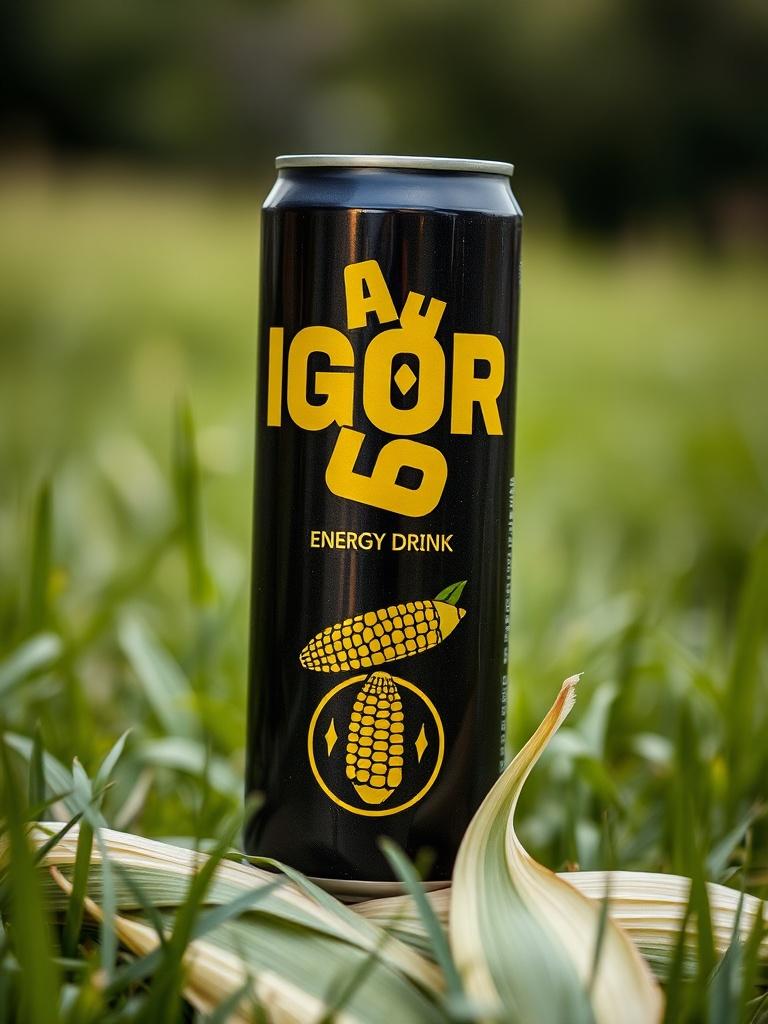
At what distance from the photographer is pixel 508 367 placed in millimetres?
1339

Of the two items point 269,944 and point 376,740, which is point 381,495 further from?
point 269,944

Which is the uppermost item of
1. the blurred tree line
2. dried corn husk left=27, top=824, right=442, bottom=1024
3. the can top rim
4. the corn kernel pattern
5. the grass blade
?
the blurred tree line

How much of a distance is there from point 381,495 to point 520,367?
3.12 meters

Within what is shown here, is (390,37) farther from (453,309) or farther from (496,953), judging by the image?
(496,953)

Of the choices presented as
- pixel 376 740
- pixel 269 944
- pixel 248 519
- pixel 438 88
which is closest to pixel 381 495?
pixel 376 740

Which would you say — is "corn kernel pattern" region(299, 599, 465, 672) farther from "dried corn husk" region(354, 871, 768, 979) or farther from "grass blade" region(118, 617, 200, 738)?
"grass blade" region(118, 617, 200, 738)

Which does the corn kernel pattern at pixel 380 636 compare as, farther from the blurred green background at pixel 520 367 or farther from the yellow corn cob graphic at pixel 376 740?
the blurred green background at pixel 520 367

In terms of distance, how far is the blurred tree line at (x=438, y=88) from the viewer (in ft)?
16.2

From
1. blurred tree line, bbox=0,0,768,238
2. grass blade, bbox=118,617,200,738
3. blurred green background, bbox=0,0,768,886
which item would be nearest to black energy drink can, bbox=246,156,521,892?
blurred green background, bbox=0,0,768,886

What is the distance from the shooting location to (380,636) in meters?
1.28

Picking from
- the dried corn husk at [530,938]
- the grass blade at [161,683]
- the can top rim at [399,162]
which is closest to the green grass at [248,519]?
the grass blade at [161,683]

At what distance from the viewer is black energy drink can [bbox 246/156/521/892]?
127cm

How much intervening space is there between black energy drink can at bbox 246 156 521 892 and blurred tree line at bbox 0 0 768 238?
3677mm

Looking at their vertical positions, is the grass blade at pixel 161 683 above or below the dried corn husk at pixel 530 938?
above
